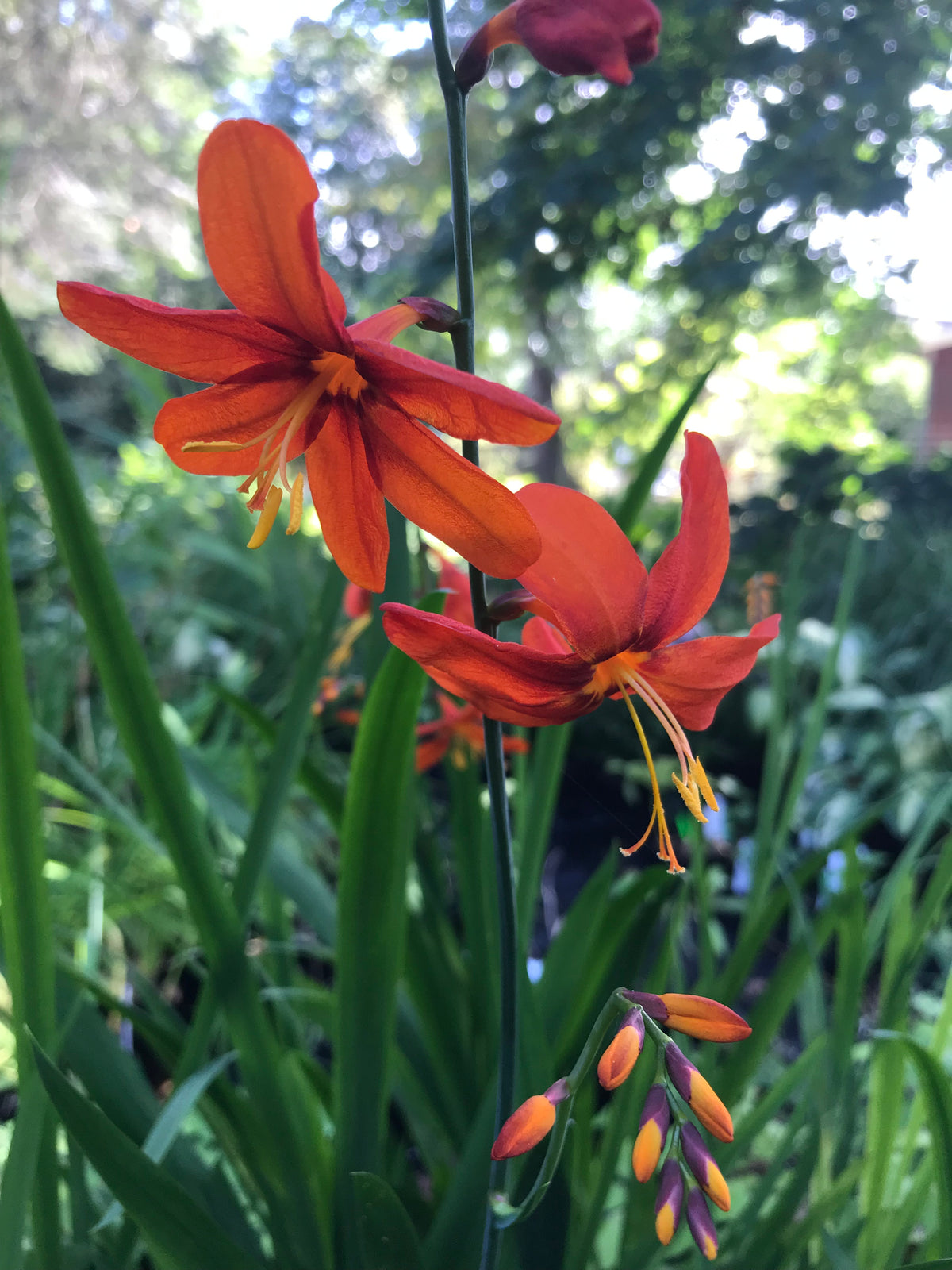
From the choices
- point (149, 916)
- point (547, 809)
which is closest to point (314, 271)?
point (547, 809)

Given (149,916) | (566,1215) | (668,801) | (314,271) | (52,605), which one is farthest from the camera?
(52,605)

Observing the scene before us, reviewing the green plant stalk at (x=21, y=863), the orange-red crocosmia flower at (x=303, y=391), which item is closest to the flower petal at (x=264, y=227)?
the orange-red crocosmia flower at (x=303, y=391)

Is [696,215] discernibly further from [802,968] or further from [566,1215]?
[566,1215]

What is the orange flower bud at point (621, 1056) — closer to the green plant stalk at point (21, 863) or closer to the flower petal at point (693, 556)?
the flower petal at point (693, 556)

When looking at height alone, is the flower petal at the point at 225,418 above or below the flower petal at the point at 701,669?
above

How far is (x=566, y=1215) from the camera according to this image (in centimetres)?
55

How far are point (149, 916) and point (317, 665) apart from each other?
0.96 meters

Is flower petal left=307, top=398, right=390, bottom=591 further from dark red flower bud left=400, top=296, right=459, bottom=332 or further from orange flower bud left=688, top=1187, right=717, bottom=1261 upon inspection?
orange flower bud left=688, top=1187, right=717, bottom=1261

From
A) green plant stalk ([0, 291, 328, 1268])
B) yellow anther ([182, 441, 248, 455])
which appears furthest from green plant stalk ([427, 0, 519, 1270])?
green plant stalk ([0, 291, 328, 1268])

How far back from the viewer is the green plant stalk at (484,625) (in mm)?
363

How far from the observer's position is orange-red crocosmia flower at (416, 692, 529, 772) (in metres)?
0.75

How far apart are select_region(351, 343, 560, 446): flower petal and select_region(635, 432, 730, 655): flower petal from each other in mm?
79

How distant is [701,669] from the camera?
395 mm

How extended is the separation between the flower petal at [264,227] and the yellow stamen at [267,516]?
87 millimetres
